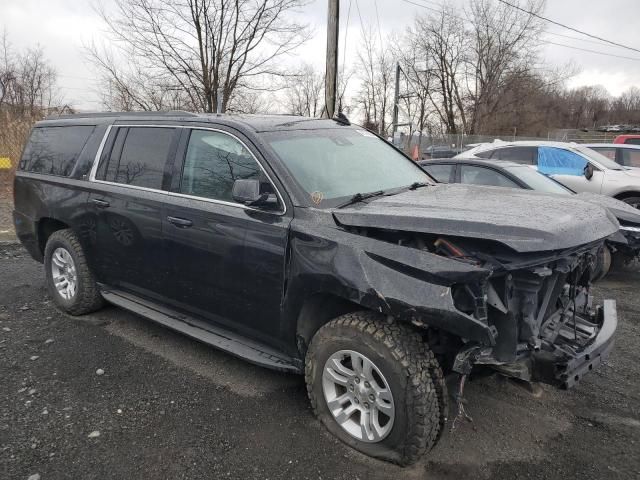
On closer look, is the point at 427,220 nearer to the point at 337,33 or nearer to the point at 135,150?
the point at 135,150

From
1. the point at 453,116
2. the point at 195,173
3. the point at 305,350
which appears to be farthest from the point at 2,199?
the point at 453,116

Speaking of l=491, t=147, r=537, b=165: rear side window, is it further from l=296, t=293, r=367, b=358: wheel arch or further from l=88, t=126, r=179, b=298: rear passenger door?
l=296, t=293, r=367, b=358: wheel arch

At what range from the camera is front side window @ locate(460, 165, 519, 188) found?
21.3 feet

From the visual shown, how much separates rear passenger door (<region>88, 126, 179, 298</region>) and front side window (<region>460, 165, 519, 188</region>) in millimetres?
4400

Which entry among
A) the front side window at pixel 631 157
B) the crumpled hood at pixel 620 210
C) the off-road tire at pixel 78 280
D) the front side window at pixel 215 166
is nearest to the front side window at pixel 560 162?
the front side window at pixel 631 157

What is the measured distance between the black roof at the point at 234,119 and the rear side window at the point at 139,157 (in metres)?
0.12

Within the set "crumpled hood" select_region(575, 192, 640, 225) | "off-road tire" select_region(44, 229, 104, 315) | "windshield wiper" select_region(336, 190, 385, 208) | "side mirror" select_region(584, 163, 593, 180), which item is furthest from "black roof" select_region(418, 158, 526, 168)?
"off-road tire" select_region(44, 229, 104, 315)

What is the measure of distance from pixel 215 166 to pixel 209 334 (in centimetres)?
122

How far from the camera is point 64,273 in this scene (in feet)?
15.9

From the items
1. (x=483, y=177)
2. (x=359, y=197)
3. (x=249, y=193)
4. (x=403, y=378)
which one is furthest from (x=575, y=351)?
(x=483, y=177)

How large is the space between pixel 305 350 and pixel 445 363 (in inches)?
34.4

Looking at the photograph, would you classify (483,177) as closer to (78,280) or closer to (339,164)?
(339,164)

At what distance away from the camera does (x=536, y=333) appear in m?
2.70

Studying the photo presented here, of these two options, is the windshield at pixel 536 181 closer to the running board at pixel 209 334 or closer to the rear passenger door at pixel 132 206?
the running board at pixel 209 334
